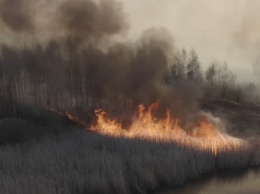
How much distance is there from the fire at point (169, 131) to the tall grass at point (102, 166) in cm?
148

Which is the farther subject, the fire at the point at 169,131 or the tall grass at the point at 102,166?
the fire at the point at 169,131

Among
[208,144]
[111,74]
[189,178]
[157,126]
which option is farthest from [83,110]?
[189,178]

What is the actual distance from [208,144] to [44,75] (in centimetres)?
2939

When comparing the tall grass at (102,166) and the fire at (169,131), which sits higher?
the fire at (169,131)

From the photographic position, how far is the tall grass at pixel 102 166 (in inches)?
866

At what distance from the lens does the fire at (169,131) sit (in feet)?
100

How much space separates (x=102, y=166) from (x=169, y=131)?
48.7ft

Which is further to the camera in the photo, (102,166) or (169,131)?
(169,131)

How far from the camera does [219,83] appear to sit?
78375 millimetres

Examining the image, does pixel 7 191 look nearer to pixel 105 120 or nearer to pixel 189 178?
pixel 189 178

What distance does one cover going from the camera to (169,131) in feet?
126

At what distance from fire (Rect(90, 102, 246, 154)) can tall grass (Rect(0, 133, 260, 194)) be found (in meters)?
1.48

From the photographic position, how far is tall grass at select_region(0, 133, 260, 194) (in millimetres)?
22000

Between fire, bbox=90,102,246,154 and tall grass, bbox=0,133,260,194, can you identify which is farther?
fire, bbox=90,102,246,154
